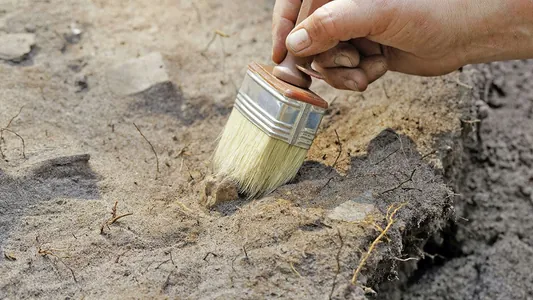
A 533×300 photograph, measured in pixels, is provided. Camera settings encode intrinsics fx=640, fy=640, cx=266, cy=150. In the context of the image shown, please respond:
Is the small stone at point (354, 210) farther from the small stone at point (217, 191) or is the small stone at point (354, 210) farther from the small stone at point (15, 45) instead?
the small stone at point (15, 45)

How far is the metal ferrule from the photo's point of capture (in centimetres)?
267

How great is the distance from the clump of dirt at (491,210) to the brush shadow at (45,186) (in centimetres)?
154

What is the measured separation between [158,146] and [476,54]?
5.29 feet

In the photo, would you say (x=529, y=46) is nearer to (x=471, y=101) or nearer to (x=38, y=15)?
(x=471, y=101)

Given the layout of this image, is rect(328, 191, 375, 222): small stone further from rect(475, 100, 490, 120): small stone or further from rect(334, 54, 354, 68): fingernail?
rect(475, 100, 490, 120): small stone

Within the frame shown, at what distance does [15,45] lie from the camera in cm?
367

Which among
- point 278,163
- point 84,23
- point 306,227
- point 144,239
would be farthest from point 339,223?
point 84,23

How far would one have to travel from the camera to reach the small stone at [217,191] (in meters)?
2.71

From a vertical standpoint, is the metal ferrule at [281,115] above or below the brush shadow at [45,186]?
above

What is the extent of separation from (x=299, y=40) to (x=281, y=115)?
1.17 feet

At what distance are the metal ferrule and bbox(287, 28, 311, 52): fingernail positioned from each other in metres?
0.21

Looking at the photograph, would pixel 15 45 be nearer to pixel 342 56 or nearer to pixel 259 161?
pixel 259 161

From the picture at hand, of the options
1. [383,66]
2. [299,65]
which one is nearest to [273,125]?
[299,65]

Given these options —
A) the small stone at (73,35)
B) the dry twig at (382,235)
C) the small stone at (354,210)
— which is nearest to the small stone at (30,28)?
the small stone at (73,35)
